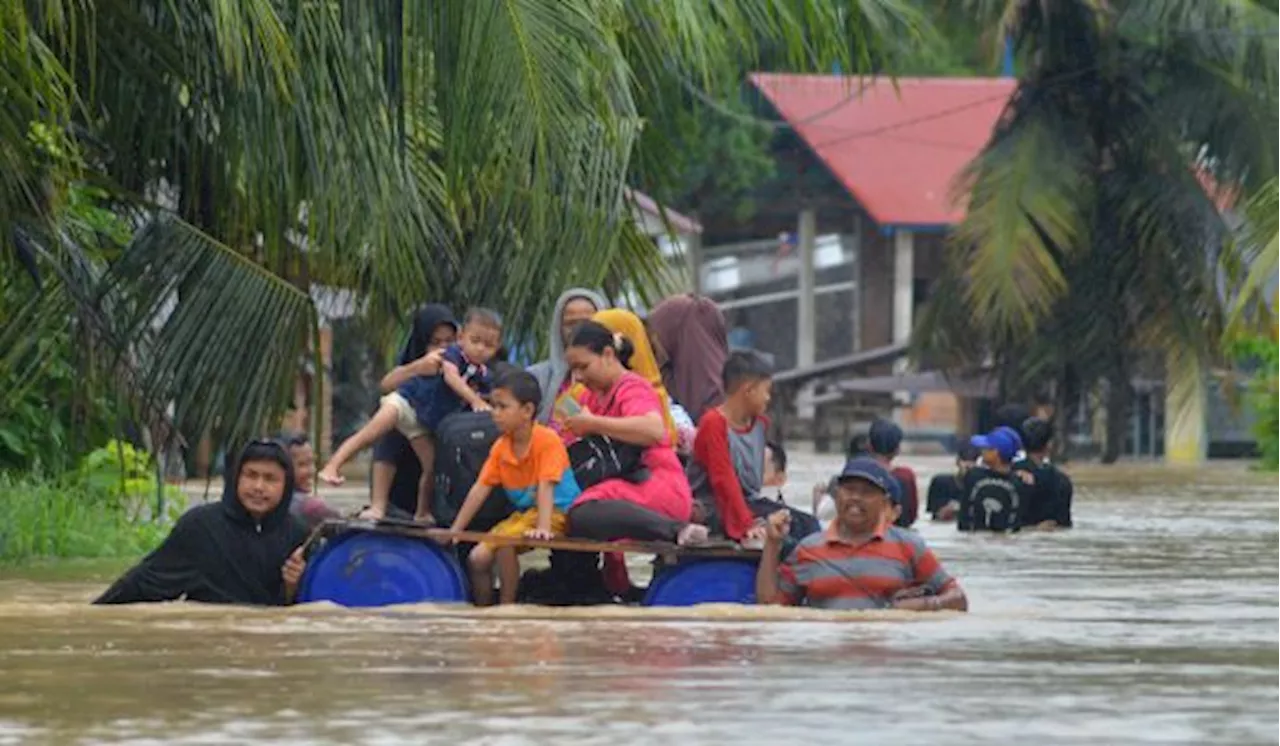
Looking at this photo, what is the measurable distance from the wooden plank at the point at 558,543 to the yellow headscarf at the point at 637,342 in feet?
2.44

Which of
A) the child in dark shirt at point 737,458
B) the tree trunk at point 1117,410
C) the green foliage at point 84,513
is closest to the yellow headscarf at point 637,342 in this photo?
the child in dark shirt at point 737,458

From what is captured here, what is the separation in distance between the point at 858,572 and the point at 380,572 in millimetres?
1845

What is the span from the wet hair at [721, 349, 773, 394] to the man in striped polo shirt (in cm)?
78

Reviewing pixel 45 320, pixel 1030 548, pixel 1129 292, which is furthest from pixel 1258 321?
pixel 45 320

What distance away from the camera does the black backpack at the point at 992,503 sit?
23609mm

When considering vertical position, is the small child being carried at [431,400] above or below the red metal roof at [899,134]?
below

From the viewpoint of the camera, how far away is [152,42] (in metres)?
15.6

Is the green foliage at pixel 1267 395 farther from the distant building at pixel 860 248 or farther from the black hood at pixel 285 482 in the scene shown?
the black hood at pixel 285 482

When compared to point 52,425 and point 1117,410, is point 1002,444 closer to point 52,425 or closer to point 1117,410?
point 52,425

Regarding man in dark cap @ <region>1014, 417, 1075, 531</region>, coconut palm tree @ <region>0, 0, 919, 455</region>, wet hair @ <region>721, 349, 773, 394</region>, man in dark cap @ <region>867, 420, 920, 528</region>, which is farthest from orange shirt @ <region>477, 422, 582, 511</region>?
man in dark cap @ <region>1014, 417, 1075, 531</region>

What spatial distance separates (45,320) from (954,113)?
42.8 m

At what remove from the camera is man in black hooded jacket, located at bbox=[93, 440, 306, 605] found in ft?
47.4

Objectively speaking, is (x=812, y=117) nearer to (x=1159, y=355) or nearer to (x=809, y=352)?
(x=809, y=352)

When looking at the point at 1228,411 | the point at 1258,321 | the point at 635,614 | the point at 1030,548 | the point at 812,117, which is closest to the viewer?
the point at 635,614
